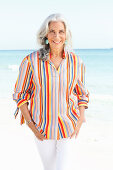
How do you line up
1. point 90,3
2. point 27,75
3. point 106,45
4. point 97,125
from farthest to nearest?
point 106,45 < point 90,3 < point 97,125 < point 27,75

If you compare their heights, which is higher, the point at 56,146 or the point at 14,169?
the point at 56,146

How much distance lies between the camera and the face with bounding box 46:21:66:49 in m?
1.87

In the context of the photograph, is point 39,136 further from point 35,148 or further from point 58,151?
point 35,148

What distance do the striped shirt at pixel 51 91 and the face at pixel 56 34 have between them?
0.08m

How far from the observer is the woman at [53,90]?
1899mm

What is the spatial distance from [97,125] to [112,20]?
982 inches

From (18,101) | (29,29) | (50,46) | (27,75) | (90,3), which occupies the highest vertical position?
(50,46)

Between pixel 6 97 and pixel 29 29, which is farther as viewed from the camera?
pixel 29 29

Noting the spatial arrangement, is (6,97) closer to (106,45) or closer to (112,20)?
(112,20)

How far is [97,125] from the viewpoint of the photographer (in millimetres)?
5445

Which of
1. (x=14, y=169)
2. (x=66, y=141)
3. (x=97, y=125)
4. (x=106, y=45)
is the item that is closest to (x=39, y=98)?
(x=66, y=141)

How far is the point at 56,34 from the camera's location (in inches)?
73.9

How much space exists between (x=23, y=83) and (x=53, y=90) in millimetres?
186

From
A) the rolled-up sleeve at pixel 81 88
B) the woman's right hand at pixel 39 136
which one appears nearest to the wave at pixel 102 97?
the rolled-up sleeve at pixel 81 88
